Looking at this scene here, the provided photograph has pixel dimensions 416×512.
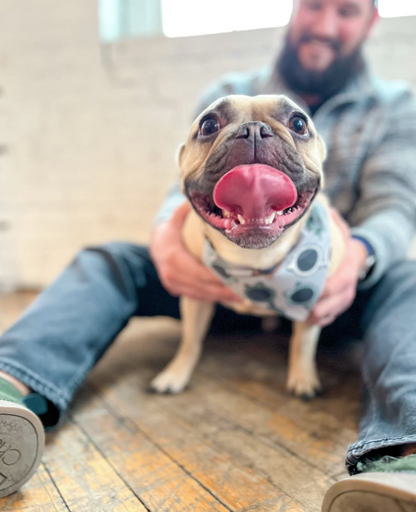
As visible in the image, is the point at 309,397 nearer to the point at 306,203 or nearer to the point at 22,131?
the point at 306,203

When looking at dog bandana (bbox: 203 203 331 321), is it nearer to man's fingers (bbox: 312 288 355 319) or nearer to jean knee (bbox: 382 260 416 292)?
man's fingers (bbox: 312 288 355 319)

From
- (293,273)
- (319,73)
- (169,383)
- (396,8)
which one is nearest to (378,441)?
(293,273)

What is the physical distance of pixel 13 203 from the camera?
6.62ft

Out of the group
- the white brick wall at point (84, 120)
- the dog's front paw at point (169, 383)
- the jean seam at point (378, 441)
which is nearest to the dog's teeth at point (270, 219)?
the jean seam at point (378, 441)

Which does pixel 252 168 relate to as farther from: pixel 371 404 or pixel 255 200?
pixel 371 404

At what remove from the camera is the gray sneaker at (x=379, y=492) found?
429 mm

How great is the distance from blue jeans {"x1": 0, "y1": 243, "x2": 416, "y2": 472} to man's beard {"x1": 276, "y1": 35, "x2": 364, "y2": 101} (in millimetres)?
518

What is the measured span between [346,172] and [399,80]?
566 millimetres

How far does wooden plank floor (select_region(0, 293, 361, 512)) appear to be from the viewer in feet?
2.10

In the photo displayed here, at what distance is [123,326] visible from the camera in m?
1.04

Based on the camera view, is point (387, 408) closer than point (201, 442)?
Yes

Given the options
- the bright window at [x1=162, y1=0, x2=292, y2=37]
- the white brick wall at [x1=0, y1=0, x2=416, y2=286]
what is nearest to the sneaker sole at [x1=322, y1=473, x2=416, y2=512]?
the white brick wall at [x1=0, y1=0, x2=416, y2=286]

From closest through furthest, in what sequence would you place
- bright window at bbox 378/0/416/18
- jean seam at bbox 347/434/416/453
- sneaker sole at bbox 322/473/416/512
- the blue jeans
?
sneaker sole at bbox 322/473/416/512 → jean seam at bbox 347/434/416/453 → the blue jeans → bright window at bbox 378/0/416/18

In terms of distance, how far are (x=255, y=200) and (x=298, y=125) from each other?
0.18m
